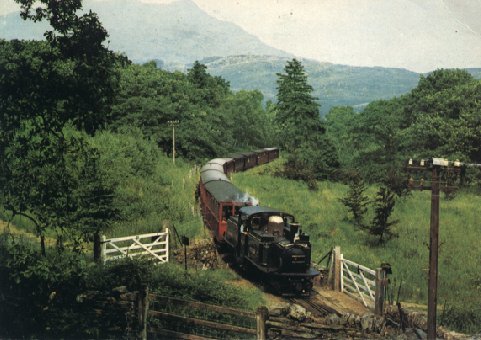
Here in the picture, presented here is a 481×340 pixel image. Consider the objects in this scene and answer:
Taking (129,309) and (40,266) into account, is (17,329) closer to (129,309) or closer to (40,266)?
(40,266)

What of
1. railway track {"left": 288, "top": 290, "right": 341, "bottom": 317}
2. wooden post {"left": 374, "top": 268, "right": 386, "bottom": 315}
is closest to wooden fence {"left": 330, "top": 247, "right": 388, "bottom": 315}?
wooden post {"left": 374, "top": 268, "right": 386, "bottom": 315}

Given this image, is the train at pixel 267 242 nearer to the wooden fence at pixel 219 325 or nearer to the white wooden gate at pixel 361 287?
the white wooden gate at pixel 361 287

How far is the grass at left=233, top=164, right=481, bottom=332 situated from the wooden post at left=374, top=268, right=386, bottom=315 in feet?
7.95

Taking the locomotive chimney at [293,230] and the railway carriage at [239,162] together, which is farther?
the railway carriage at [239,162]

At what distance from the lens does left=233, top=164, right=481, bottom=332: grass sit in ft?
68.6

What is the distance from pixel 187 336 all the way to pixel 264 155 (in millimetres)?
50819

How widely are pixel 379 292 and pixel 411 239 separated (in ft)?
45.7

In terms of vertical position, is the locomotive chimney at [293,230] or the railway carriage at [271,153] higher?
the locomotive chimney at [293,230]

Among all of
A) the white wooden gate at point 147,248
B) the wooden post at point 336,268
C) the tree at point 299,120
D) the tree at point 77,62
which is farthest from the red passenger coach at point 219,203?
the tree at point 299,120

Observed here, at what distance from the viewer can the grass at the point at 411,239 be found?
20.9 meters

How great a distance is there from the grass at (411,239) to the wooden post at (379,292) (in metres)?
2.42

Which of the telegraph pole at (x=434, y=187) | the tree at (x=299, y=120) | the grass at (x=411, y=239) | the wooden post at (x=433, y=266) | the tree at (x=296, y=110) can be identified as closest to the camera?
the wooden post at (x=433, y=266)

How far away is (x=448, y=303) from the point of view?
63.6 ft

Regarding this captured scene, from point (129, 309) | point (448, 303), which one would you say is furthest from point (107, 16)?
point (448, 303)
